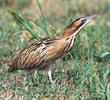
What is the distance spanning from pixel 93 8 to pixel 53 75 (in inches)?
211

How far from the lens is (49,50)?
16.7 ft

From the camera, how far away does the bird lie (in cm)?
505

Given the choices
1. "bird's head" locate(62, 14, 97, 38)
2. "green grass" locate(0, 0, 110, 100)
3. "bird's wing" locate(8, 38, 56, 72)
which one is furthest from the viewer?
"bird's wing" locate(8, 38, 56, 72)

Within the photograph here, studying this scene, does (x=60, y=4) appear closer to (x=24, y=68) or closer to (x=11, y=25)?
(x=11, y=25)

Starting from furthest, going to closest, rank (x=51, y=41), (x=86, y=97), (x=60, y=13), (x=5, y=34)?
(x=60, y=13) → (x=5, y=34) → (x=51, y=41) → (x=86, y=97)

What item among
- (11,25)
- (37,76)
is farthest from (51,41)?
(11,25)

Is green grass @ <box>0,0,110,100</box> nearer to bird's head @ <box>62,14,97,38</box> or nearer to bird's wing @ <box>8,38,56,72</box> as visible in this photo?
bird's wing @ <box>8,38,56,72</box>

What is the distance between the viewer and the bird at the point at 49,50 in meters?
5.05

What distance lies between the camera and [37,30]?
708cm

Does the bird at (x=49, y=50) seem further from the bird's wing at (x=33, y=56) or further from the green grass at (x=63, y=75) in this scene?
the green grass at (x=63, y=75)

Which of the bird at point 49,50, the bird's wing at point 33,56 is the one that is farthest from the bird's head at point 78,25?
the bird's wing at point 33,56

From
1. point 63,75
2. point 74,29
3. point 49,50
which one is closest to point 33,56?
point 49,50

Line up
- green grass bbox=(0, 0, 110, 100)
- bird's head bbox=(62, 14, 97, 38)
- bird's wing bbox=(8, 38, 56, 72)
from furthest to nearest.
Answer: bird's wing bbox=(8, 38, 56, 72) → bird's head bbox=(62, 14, 97, 38) → green grass bbox=(0, 0, 110, 100)

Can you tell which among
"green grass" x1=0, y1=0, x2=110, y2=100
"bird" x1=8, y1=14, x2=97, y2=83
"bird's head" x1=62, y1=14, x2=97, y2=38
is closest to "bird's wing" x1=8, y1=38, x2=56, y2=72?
"bird" x1=8, y1=14, x2=97, y2=83
